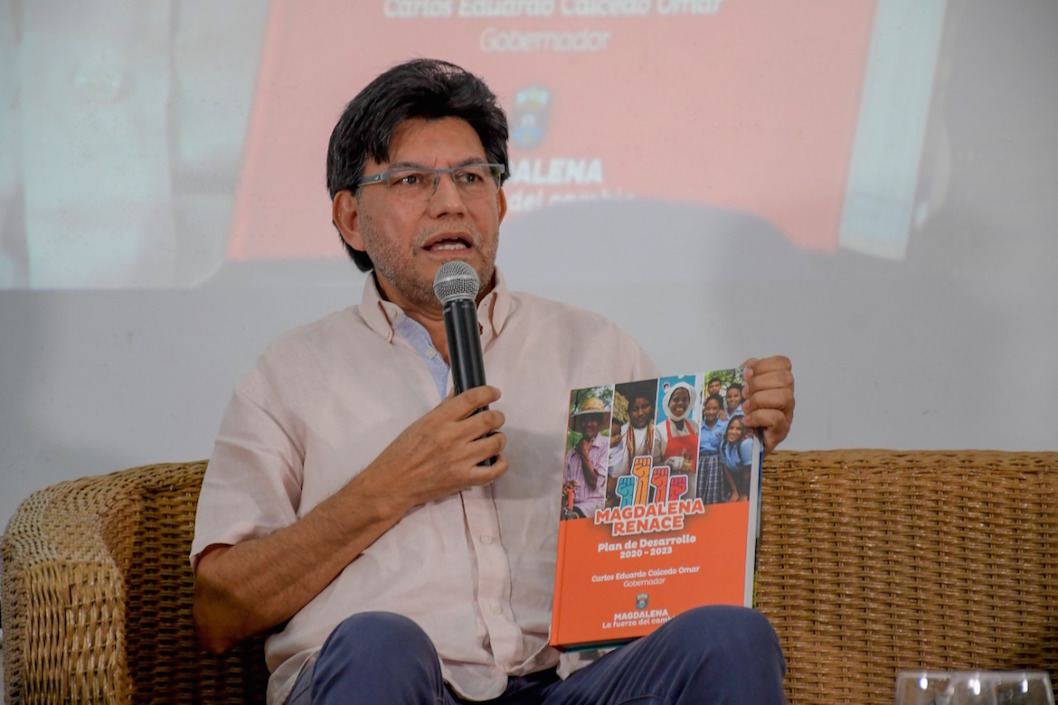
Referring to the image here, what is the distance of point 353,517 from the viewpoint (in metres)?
1.83

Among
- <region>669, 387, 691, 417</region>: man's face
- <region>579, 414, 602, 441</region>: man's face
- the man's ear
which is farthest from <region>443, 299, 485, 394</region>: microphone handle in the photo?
the man's ear

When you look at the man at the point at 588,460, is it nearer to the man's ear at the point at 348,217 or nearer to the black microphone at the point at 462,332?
the black microphone at the point at 462,332

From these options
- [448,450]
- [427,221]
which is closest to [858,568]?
[448,450]

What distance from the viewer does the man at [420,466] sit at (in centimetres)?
172

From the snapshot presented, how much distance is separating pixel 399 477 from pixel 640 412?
0.37 metres

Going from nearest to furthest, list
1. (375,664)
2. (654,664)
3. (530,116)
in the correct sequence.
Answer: (375,664), (654,664), (530,116)

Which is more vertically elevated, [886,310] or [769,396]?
[886,310]

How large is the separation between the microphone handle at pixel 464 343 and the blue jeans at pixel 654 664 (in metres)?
0.37

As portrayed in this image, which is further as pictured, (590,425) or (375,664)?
(590,425)

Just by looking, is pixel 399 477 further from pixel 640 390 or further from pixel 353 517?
pixel 640 390

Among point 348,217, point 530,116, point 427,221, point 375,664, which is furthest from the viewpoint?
point 530,116

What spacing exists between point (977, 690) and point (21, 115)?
3.11 m

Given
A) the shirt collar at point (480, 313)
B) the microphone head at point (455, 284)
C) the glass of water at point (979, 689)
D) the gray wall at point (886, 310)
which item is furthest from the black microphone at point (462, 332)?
the gray wall at point (886, 310)

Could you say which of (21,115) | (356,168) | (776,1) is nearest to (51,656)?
→ (356,168)
